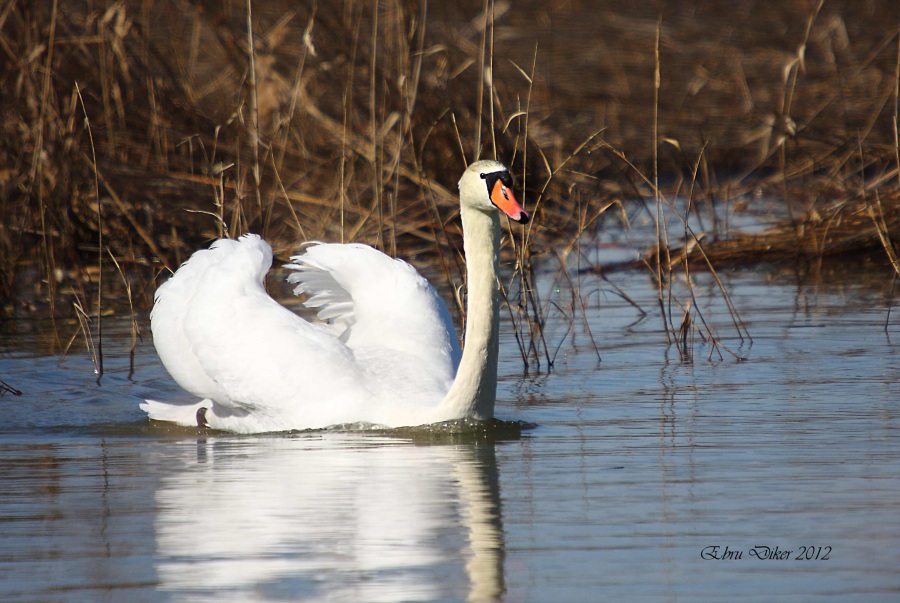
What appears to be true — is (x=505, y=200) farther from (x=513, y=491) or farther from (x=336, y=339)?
(x=513, y=491)

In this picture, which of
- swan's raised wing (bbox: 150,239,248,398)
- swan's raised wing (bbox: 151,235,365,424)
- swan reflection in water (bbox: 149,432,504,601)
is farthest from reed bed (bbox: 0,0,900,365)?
swan reflection in water (bbox: 149,432,504,601)

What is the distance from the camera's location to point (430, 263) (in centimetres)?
1121

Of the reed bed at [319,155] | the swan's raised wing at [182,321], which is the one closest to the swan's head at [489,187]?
the swan's raised wing at [182,321]

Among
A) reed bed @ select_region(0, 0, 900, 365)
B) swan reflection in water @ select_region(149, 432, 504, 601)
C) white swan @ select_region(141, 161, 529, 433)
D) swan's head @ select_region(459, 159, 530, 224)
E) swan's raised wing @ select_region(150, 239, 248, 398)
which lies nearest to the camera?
swan reflection in water @ select_region(149, 432, 504, 601)

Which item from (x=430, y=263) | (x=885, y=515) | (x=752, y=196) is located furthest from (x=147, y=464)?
(x=752, y=196)

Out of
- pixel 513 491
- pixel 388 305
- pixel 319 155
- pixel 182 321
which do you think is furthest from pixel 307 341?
pixel 319 155

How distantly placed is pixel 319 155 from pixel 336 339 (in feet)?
17.3

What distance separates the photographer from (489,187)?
6.18 metres

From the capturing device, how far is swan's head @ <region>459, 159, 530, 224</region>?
609 centimetres

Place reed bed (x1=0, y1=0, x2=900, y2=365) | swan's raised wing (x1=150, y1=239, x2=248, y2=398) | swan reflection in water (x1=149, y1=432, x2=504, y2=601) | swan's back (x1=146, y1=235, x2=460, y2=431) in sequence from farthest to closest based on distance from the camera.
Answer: reed bed (x1=0, y1=0, x2=900, y2=365) < swan's raised wing (x1=150, y1=239, x2=248, y2=398) < swan's back (x1=146, y1=235, x2=460, y2=431) < swan reflection in water (x1=149, y1=432, x2=504, y2=601)

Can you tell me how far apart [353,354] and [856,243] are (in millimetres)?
5068

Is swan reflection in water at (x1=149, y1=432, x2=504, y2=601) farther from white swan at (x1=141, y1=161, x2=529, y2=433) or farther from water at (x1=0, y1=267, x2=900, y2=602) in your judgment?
white swan at (x1=141, y1=161, x2=529, y2=433)

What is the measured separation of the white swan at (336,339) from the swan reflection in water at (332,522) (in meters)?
0.21

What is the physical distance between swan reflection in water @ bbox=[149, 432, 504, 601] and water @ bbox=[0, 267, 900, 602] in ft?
0.04
